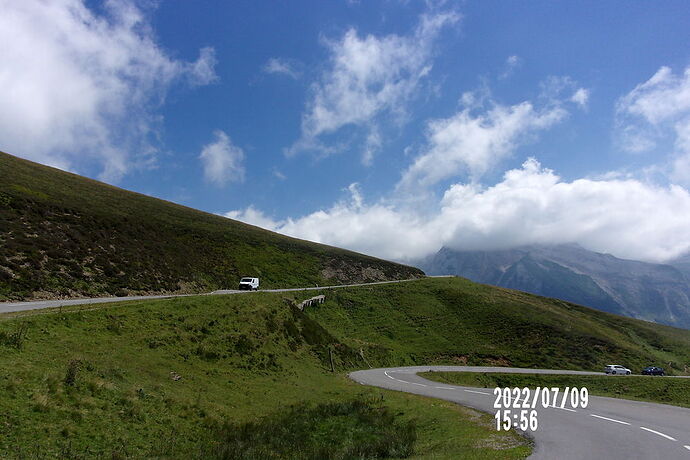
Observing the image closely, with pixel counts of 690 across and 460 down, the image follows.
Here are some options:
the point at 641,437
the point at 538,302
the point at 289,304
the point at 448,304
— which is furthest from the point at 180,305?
the point at 538,302

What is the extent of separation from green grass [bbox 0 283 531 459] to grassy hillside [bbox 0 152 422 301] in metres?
14.1

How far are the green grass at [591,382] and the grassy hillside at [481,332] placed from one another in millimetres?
12009

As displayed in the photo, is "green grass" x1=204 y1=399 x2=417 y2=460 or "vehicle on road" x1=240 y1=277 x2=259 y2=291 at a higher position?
"vehicle on road" x1=240 y1=277 x2=259 y2=291

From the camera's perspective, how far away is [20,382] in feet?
47.8

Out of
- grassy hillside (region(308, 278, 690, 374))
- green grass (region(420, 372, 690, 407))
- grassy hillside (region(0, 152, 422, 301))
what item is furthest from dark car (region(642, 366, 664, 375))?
grassy hillside (region(0, 152, 422, 301))

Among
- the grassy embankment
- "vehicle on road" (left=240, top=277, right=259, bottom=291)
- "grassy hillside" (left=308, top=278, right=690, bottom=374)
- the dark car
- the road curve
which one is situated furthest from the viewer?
"vehicle on road" (left=240, top=277, right=259, bottom=291)

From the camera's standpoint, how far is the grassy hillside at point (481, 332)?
193ft

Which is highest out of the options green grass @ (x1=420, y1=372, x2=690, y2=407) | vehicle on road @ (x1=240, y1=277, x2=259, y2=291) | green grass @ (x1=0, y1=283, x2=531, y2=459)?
vehicle on road @ (x1=240, y1=277, x2=259, y2=291)

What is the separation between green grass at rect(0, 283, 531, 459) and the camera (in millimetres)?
13898

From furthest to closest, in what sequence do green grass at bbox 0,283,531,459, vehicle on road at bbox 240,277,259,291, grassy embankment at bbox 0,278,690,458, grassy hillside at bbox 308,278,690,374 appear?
1. vehicle on road at bbox 240,277,259,291
2. grassy hillside at bbox 308,278,690,374
3. grassy embankment at bbox 0,278,690,458
4. green grass at bbox 0,283,531,459

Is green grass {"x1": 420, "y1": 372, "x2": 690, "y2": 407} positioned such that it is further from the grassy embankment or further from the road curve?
the road curve

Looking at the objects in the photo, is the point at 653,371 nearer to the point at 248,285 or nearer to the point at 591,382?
the point at 591,382

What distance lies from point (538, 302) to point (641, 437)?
85.0 meters

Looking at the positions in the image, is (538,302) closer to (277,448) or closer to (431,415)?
(431,415)
